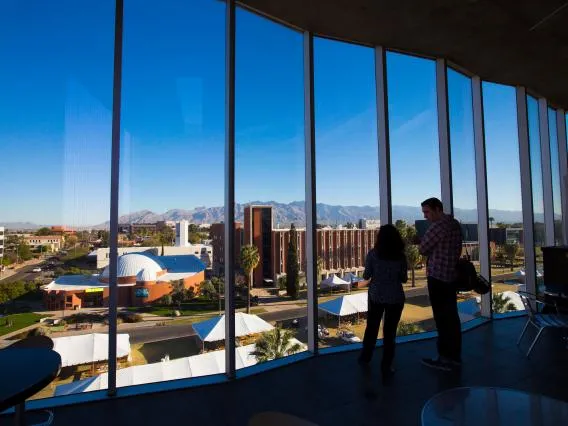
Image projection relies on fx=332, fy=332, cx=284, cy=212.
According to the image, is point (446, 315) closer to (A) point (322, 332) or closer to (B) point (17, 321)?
(A) point (322, 332)

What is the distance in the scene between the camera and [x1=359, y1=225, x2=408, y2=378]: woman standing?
2.89 m

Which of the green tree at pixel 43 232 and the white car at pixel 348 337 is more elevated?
the green tree at pixel 43 232

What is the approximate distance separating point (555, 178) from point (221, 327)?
6597 millimetres

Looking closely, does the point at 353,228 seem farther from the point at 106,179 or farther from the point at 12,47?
the point at 12,47

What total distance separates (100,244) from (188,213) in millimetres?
780

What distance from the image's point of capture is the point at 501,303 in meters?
4.96

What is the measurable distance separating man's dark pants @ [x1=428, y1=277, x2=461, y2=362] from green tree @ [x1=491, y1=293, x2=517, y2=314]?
7.04ft

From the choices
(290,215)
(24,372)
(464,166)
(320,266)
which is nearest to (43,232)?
(24,372)

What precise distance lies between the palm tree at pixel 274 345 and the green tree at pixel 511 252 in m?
3.82

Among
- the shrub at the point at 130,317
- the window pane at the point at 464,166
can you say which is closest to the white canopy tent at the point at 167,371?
the shrub at the point at 130,317

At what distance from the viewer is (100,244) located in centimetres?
275

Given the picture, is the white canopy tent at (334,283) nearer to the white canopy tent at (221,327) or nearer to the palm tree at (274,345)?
the palm tree at (274,345)

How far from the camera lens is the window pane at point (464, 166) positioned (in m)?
4.59

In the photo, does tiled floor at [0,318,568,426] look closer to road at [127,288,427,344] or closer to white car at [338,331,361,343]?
white car at [338,331,361,343]
